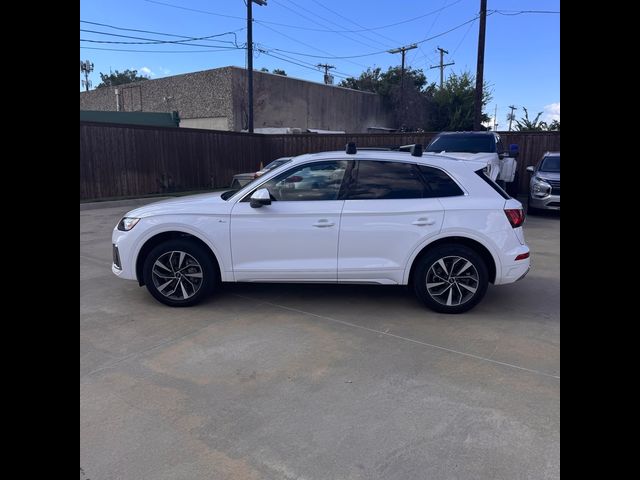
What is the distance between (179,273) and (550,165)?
11.2 metres

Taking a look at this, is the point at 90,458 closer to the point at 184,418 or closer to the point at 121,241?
the point at 184,418

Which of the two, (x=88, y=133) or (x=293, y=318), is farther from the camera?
(x=88, y=133)

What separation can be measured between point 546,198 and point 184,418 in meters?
11.4

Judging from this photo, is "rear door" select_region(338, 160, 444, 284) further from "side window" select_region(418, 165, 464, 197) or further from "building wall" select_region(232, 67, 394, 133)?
"building wall" select_region(232, 67, 394, 133)

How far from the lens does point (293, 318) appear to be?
4.67 metres

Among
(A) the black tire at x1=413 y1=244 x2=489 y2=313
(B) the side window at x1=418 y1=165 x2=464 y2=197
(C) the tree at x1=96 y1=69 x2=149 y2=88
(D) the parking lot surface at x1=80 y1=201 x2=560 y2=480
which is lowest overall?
(D) the parking lot surface at x1=80 y1=201 x2=560 y2=480

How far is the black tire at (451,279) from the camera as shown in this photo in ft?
15.4

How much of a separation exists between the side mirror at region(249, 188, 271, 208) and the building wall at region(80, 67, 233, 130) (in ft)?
83.2

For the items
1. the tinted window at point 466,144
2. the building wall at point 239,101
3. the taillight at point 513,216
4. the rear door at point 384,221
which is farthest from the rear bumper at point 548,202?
the building wall at point 239,101

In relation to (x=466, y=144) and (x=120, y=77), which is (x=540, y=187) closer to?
(x=466, y=144)

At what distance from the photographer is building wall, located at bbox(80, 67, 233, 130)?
28.7m

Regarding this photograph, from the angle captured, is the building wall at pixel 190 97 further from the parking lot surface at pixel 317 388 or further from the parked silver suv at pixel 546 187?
the parking lot surface at pixel 317 388

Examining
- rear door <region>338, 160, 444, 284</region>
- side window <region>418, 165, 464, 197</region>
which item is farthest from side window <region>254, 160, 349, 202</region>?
side window <region>418, 165, 464, 197</region>
